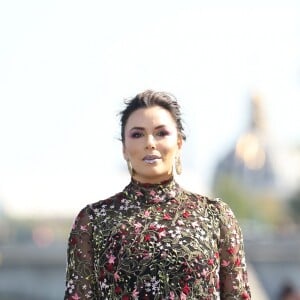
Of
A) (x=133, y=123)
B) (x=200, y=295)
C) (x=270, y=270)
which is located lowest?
(x=200, y=295)

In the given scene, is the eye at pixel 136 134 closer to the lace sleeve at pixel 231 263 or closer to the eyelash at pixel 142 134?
the eyelash at pixel 142 134

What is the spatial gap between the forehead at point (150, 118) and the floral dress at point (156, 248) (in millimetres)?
211

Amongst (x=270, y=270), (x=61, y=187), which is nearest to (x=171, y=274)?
(x=270, y=270)

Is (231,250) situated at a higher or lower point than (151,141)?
lower

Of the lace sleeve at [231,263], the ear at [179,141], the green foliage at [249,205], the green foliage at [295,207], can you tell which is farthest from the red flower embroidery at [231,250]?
the green foliage at [249,205]

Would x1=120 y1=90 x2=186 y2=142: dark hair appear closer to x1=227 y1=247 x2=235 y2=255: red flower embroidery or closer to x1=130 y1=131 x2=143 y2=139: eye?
x1=130 y1=131 x2=143 y2=139: eye

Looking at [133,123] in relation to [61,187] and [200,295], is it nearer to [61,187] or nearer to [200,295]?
[200,295]

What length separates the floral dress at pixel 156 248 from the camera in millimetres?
6625

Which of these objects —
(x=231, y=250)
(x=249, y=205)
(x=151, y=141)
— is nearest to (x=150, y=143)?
(x=151, y=141)

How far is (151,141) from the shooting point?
6.70 meters

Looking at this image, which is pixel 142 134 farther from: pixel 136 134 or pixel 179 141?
pixel 179 141

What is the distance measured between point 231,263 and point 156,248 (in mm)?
296

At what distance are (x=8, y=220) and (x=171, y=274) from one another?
427 feet

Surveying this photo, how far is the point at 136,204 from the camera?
6770 millimetres
